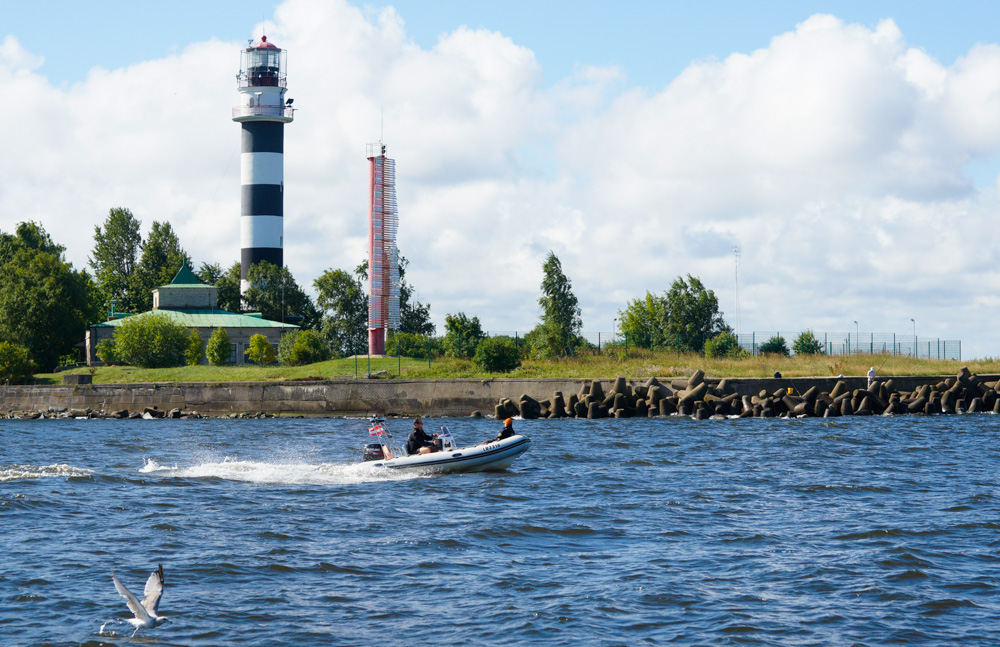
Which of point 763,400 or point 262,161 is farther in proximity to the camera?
point 262,161

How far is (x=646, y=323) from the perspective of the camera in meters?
70.9

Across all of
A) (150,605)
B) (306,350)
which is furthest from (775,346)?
(150,605)

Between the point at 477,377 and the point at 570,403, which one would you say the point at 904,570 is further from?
the point at 477,377

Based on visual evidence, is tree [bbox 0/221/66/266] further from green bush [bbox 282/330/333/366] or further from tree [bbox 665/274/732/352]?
tree [bbox 665/274/732/352]

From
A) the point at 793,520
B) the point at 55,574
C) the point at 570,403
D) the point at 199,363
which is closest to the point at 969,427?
the point at 570,403

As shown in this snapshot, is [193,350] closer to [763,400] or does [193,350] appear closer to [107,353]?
[107,353]

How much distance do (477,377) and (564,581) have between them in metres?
35.8

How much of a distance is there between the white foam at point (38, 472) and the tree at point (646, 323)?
40.5m

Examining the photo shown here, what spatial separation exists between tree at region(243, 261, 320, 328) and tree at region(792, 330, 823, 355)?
134 ft

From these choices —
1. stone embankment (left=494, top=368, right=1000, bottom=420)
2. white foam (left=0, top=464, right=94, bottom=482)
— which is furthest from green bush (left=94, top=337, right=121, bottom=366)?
white foam (left=0, top=464, right=94, bottom=482)

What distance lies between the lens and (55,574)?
45.2 feet

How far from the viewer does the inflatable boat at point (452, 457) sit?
24.1 meters

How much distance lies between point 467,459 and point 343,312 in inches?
2026

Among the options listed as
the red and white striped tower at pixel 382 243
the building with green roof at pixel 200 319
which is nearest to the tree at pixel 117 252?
the building with green roof at pixel 200 319
